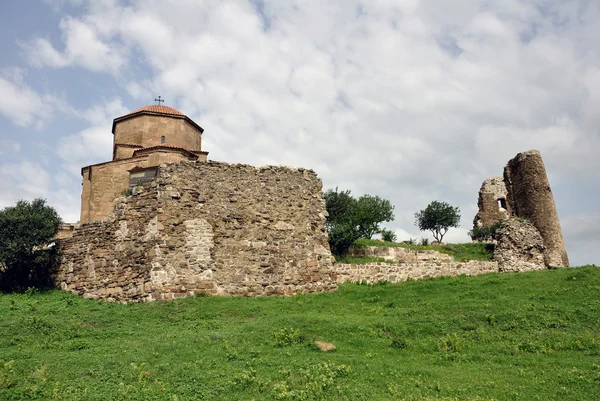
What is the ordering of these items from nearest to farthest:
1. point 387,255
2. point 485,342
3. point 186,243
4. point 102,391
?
1. point 102,391
2. point 485,342
3. point 186,243
4. point 387,255

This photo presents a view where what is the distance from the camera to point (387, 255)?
20.0 metres

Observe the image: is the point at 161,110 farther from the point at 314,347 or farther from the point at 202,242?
the point at 314,347

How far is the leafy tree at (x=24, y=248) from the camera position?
1500 cm

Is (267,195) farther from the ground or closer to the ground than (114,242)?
farther from the ground

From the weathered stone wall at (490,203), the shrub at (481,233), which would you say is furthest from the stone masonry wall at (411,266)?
the weathered stone wall at (490,203)

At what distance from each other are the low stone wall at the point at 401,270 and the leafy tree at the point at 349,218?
2.05 meters

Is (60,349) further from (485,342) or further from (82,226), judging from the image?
(485,342)

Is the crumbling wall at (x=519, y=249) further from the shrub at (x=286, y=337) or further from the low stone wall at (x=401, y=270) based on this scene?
the shrub at (x=286, y=337)

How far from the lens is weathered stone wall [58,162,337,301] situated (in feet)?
46.0

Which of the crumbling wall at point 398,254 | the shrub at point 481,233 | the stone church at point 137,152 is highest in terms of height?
the stone church at point 137,152

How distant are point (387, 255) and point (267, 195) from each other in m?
6.81

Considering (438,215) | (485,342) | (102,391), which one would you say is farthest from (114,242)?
(438,215)

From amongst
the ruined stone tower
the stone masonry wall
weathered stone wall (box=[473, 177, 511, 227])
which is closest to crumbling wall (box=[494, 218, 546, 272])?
the stone masonry wall

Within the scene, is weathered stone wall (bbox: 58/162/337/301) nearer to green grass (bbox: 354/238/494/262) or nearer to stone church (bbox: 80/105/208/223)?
green grass (bbox: 354/238/494/262)
